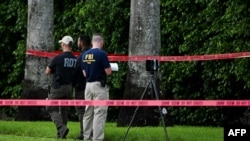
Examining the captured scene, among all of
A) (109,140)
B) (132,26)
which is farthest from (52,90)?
(132,26)

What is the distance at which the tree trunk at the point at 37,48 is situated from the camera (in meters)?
18.3

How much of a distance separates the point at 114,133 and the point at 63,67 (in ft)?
5.56

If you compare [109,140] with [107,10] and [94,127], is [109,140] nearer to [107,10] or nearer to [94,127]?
[94,127]

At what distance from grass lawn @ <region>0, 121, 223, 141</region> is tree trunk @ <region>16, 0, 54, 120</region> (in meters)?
1.32

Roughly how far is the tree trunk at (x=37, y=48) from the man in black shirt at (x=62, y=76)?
12.0 feet

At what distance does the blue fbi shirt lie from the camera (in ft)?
44.6

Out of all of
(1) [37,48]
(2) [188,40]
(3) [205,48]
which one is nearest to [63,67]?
(1) [37,48]

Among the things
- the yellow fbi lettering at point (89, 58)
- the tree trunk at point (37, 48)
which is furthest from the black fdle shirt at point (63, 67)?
the tree trunk at point (37, 48)

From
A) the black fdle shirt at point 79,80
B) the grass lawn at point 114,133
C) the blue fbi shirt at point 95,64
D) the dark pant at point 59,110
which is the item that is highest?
the blue fbi shirt at point 95,64

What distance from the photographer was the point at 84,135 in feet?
46.9
